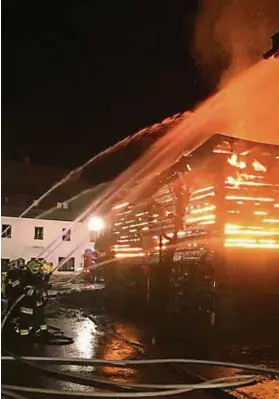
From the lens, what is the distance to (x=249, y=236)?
900 centimetres

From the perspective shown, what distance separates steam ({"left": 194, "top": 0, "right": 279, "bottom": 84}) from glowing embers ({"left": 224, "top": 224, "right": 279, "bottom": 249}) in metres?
4.36

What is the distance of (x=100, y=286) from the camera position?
14328 millimetres

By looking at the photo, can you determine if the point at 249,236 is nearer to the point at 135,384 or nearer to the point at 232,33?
the point at 135,384

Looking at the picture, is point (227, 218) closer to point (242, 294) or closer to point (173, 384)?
point (242, 294)

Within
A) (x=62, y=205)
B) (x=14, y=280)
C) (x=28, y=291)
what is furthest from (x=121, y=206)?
(x=62, y=205)

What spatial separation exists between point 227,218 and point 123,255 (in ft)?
15.1

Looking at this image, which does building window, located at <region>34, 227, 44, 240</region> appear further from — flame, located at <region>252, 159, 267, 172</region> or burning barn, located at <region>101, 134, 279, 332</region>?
flame, located at <region>252, 159, 267, 172</region>

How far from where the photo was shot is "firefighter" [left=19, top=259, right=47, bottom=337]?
750 centimetres

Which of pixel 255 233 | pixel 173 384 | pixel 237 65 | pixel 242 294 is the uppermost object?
pixel 237 65

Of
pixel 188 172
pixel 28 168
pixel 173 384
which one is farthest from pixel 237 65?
pixel 28 168

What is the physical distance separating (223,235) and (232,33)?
5.54m

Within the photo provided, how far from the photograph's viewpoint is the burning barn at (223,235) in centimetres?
872

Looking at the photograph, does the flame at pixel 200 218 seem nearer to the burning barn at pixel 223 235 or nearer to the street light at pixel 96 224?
the burning barn at pixel 223 235

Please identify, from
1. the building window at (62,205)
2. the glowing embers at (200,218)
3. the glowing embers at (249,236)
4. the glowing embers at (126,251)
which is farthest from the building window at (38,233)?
the glowing embers at (249,236)
